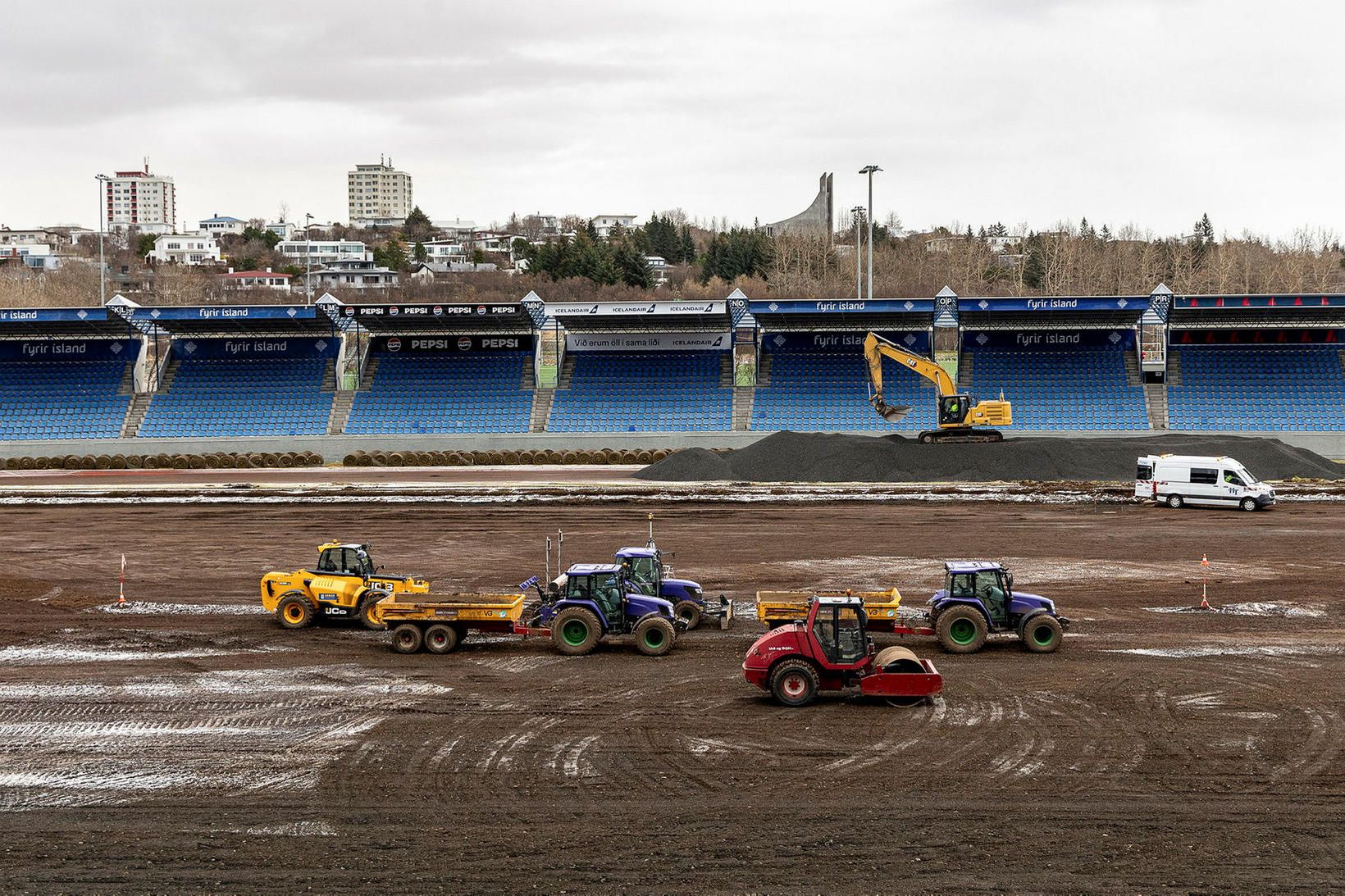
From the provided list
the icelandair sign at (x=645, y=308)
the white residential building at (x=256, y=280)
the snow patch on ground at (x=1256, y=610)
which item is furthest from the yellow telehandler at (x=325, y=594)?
the white residential building at (x=256, y=280)

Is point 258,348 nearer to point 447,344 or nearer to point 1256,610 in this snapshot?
point 447,344

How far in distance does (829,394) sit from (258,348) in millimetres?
30930

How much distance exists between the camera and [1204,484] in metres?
36.6

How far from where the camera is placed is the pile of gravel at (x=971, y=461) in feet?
145

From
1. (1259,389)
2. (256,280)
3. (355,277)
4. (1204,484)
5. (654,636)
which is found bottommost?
(654,636)

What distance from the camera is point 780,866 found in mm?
11352

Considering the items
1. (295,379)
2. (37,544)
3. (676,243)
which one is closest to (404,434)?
(295,379)

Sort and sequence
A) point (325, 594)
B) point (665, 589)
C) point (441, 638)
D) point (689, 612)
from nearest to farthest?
point (441, 638), point (689, 612), point (665, 589), point (325, 594)

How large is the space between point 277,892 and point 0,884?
2827 millimetres

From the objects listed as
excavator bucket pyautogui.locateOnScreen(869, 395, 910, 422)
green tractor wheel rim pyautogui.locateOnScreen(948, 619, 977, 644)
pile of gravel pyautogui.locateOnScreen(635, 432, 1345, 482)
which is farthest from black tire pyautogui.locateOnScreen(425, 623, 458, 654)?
excavator bucket pyautogui.locateOnScreen(869, 395, 910, 422)

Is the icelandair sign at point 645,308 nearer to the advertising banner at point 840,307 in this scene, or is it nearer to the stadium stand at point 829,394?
the advertising banner at point 840,307

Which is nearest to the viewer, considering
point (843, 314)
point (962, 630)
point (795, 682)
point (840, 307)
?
point (795, 682)

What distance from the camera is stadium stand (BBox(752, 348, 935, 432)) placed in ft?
181

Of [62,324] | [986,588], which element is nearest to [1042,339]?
[986,588]
